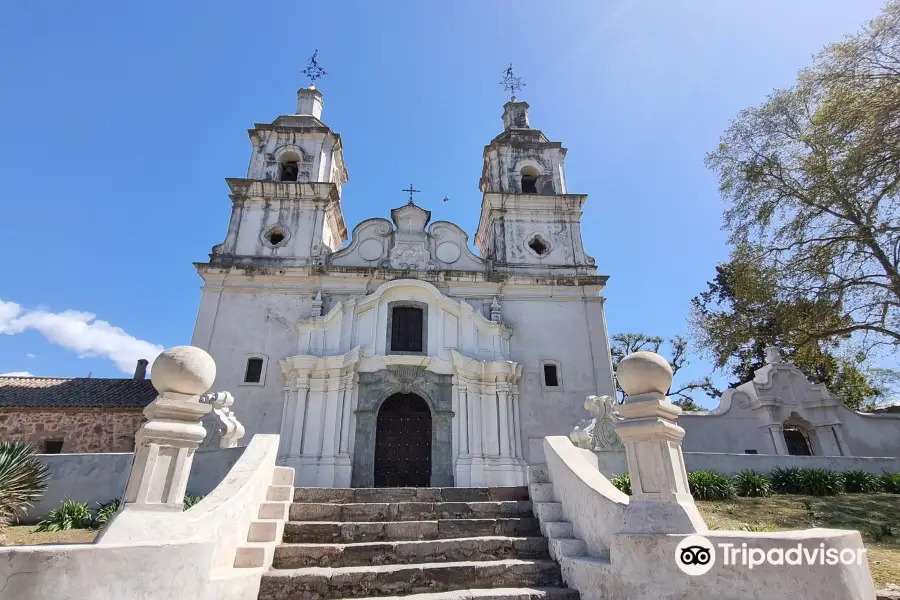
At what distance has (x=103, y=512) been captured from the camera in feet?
25.9

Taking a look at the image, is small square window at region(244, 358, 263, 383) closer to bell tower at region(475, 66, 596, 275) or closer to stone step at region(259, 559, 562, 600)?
bell tower at region(475, 66, 596, 275)

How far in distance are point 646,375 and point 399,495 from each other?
3.78 metres

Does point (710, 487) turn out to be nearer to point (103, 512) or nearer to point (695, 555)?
point (695, 555)

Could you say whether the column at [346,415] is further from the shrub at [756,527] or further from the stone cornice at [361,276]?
the shrub at [756,527]

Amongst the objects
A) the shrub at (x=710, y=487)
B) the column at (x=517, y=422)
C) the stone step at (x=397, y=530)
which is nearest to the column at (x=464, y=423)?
the column at (x=517, y=422)

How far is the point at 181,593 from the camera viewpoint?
349cm

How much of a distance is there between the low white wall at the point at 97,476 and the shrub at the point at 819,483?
11.1 meters

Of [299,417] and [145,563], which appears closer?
[145,563]

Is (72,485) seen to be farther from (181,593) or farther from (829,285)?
(829,285)

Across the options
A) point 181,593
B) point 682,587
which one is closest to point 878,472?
point 682,587

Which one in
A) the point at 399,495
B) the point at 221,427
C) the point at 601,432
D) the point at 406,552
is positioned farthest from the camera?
the point at 221,427

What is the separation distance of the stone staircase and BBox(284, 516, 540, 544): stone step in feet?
0.03

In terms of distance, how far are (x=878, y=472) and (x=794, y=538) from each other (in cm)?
1069

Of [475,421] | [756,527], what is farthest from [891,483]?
[475,421]
